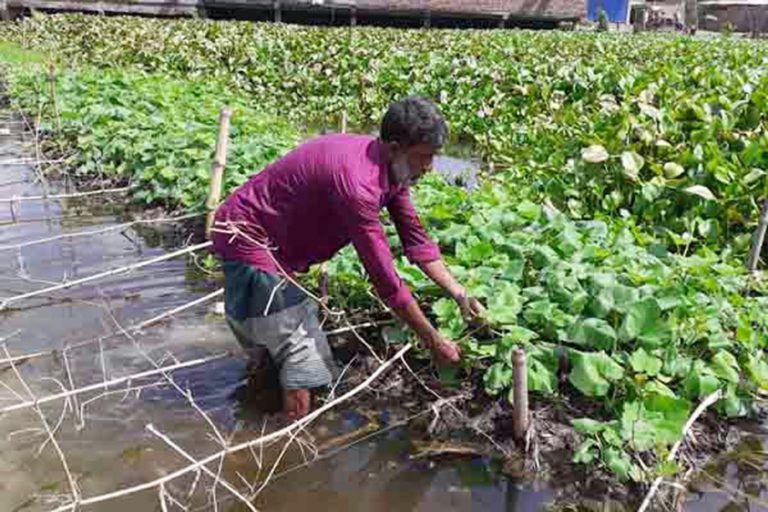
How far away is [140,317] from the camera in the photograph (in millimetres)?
4938

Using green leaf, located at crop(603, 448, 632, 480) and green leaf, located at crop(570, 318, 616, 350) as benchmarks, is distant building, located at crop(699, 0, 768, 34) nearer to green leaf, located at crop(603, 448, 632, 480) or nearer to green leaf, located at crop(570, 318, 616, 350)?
green leaf, located at crop(570, 318, 616, 350)

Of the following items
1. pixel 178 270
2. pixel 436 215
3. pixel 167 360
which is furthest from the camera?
pixel 178 270

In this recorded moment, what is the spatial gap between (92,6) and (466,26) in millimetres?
15213

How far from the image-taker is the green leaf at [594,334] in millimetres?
3463

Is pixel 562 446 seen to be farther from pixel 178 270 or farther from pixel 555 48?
pixel 555 48

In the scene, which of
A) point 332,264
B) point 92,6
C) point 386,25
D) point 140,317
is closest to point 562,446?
point 332,264

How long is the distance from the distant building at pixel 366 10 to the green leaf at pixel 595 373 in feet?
89.1

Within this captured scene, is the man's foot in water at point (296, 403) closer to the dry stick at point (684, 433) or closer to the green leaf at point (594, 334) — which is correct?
the green leaf at point (594, 334)

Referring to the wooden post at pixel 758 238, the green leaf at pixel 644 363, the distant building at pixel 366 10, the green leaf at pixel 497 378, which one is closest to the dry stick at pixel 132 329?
the green leaf at pixel 497 378

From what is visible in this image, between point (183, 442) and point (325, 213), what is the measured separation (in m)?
1.38

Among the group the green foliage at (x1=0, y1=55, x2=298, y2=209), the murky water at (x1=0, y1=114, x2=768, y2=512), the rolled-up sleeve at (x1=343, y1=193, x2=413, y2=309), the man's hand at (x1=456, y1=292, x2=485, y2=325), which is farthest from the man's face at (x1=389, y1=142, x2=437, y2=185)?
the green foliage at (x1=0, y1=55, x2=298, y2=209)

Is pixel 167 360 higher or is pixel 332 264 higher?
pixel 332 264

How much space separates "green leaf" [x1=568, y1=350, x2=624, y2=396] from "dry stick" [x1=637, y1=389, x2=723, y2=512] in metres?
0.35

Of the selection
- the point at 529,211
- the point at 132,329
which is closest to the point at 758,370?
the point at 529,211
